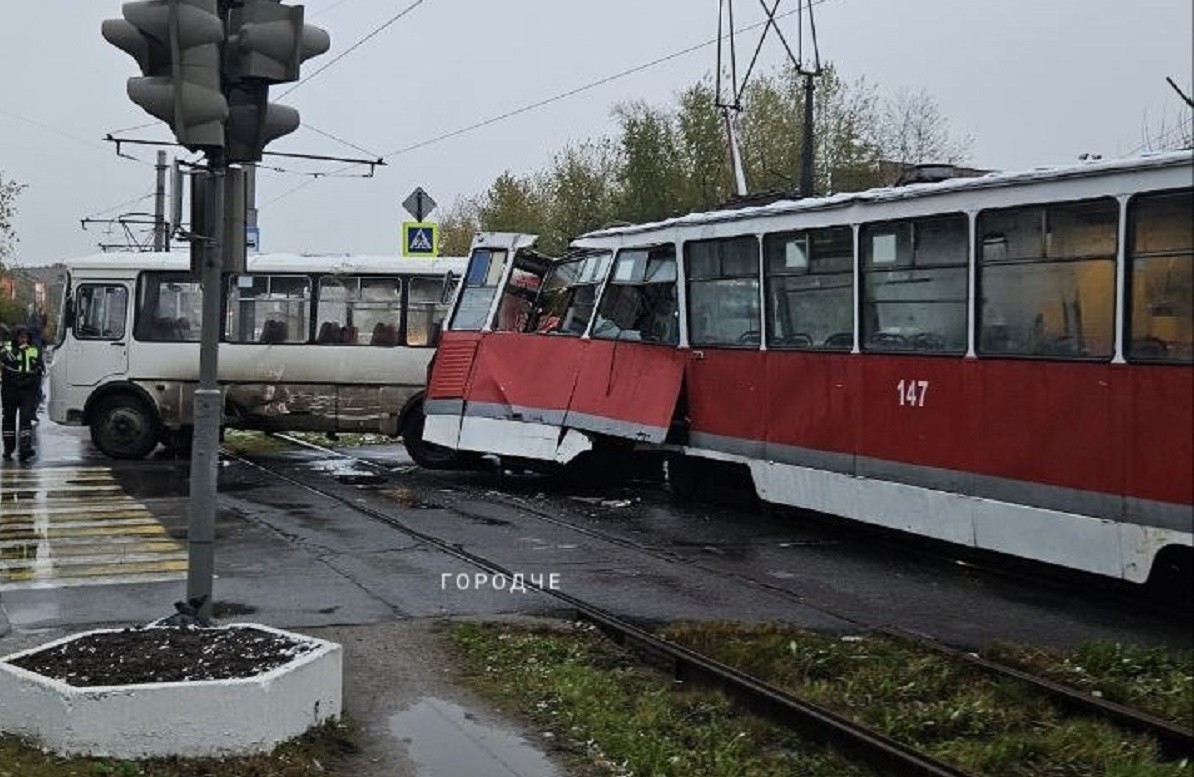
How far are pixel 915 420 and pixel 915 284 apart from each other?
3.30 feet

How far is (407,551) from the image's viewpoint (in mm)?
11148

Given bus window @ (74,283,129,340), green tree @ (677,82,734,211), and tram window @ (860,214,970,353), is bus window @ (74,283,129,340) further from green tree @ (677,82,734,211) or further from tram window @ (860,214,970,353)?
green tree @ (677,82,734,211)

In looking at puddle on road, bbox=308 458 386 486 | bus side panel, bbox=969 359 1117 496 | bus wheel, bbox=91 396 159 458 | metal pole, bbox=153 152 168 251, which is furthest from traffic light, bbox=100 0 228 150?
metal pole, bbox=153 152 168 251

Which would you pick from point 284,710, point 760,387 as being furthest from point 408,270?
point 284,710

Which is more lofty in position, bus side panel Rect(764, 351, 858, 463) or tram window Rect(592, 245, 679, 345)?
tram window Rect(592, 245, 679, 345)

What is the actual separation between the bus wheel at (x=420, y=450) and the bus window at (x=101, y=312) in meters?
4.17

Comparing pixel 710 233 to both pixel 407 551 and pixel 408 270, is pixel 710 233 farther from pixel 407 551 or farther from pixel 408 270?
pixel 408 270

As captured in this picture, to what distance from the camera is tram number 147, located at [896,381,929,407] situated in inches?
392

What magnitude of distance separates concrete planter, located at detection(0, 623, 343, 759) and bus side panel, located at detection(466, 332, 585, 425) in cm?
878

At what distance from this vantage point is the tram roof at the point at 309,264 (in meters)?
18.8

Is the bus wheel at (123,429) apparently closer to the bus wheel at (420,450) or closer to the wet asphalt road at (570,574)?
the wet asphalt road at (570,574)

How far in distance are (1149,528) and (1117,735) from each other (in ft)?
7.11

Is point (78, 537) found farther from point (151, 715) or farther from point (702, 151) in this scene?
point (702, 151)

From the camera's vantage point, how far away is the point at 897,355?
33.8ft
